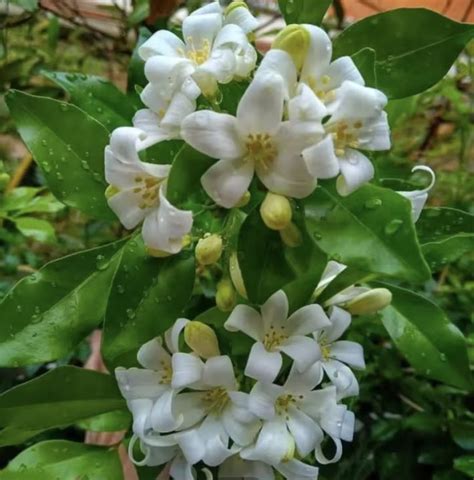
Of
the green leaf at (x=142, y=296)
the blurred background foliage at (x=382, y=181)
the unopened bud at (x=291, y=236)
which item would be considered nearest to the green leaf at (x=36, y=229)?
the blurred background foliage at (x=382, y=181)

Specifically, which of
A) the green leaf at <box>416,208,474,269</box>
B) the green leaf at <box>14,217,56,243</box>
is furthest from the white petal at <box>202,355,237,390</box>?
the green leaf at <box>14,217,56,243</box>

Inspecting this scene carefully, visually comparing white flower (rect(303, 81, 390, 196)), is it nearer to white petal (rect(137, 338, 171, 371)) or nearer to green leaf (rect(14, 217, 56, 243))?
white petal (rect(137, 338, 171, 371))

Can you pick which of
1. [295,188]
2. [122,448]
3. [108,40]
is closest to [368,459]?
[122,448]

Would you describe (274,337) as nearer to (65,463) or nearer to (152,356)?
(152,356)

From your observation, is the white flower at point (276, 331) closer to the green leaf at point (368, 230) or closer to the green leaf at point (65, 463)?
the green leaf at point (368, 230)

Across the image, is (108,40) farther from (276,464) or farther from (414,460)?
(276,464)

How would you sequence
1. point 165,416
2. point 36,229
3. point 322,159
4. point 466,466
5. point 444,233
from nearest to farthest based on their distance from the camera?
1. point 322,159
2. point 165,416
3. point 444,233
4. point 466,466
5. point 36,229

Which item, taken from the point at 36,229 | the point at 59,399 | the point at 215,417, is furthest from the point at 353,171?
the point at 36,229

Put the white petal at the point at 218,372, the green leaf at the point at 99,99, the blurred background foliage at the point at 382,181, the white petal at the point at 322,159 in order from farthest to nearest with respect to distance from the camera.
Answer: the blurred background foliage at the point at 382,181, the green leaf at the point at 99,99, the white petal at the point at 218,372, the white petal at the point at 322,159
